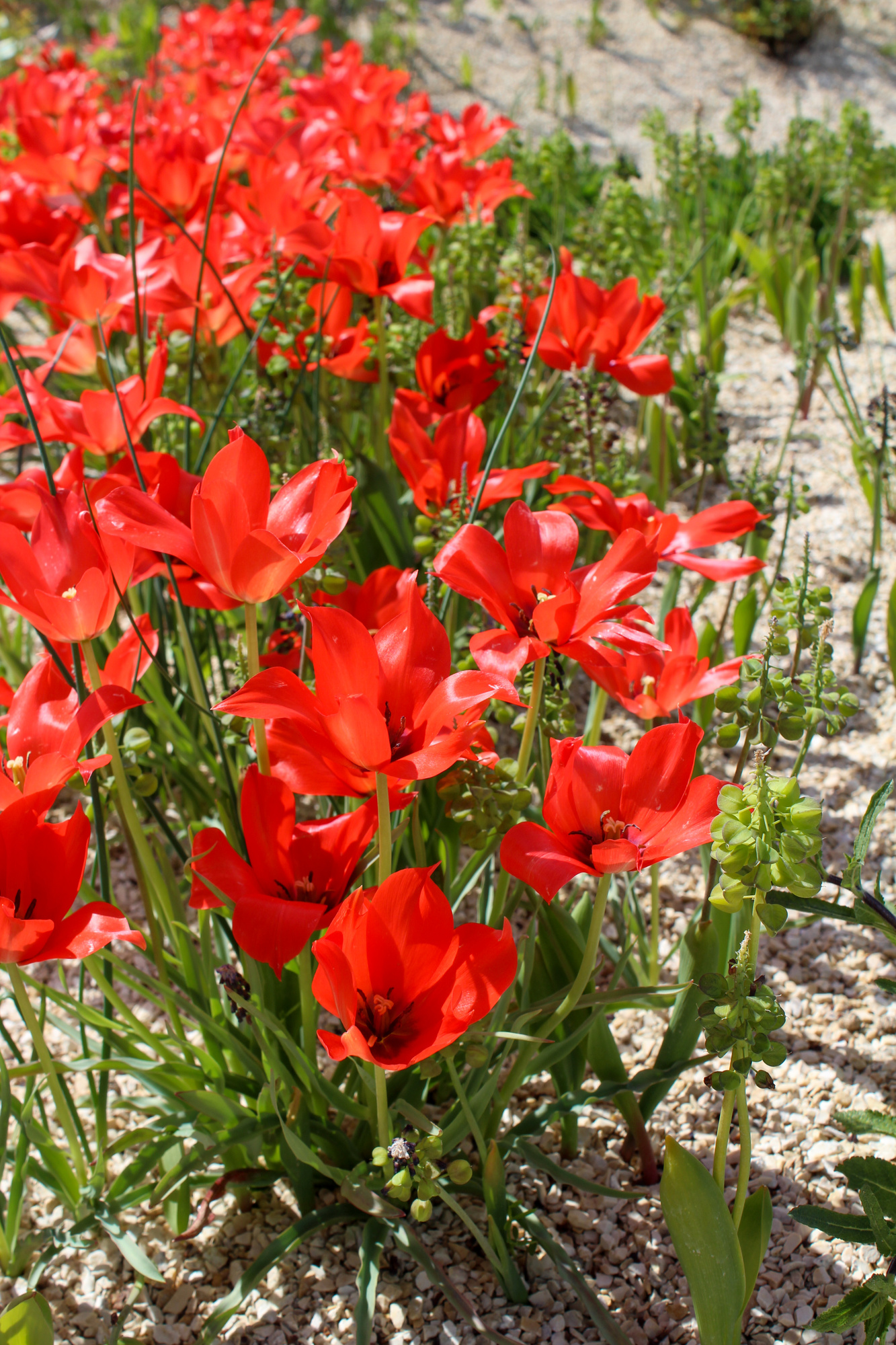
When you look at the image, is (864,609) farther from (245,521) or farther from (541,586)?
(245,521)

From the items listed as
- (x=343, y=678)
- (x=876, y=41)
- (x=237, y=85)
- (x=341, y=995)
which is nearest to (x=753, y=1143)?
A: (x=341, y=995)

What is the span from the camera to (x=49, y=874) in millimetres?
936

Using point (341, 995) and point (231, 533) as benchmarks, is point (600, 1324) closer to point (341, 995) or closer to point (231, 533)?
point (341, 995)

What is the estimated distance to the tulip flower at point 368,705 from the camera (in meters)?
0.85

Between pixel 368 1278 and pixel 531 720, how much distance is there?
0.62m

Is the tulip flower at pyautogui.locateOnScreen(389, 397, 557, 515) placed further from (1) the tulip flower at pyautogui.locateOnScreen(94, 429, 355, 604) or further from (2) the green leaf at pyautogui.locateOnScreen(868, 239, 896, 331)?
(2) the green leaf at pyautogui.locateOnScreen(868, 239, 896, 331)

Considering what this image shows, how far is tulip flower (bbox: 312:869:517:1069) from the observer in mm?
886

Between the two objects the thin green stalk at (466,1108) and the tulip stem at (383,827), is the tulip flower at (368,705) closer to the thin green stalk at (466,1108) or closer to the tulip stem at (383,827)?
the tulip stem at (383,827)

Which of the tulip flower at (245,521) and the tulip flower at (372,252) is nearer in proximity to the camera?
the tulip flower at (245,521)

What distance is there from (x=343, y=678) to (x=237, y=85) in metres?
3.32

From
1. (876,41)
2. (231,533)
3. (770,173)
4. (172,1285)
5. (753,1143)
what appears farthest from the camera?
(876,41)

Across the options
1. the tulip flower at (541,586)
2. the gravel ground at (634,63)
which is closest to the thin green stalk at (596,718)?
the tulip flower at (541,586)

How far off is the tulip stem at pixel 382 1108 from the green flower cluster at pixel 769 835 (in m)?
0.37

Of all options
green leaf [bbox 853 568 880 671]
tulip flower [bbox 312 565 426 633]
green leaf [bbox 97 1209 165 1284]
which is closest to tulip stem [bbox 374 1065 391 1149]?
green leaf [bbox 97 1209 165 1284]
